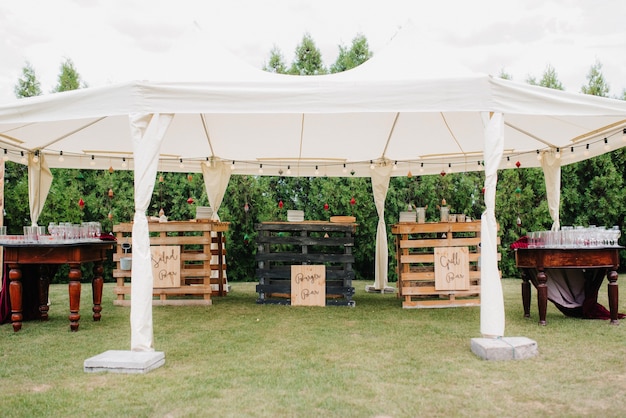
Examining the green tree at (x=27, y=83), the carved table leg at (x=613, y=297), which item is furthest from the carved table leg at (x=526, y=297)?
the green tree at (x=27, y=83)

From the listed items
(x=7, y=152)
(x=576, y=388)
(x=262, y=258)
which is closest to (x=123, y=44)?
(x=7, y=152)

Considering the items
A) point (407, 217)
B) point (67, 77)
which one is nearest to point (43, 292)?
point (407, 217)

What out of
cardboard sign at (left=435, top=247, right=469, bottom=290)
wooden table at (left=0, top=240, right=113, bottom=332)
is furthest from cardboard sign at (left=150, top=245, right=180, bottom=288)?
cardboard sign at (left=435, top=247, right=469, bottom=290)

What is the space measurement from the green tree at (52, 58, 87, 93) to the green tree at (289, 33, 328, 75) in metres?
4.43

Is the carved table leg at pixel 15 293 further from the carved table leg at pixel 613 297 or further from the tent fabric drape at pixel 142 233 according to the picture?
the carved table leg at pixel 613 297

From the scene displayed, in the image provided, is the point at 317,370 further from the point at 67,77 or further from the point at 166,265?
the point at 67,77

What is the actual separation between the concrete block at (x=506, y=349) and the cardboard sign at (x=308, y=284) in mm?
3010

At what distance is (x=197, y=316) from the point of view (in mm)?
5938

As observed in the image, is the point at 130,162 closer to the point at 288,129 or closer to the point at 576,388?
the point at 288,129

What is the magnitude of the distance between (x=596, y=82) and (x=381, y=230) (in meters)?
5.88

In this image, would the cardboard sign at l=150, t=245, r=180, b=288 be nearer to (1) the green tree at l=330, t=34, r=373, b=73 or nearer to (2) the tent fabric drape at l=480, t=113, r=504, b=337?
(2) the tent fabric drape at l=480, t=113, r=504, b=337

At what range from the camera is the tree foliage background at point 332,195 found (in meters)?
9.95

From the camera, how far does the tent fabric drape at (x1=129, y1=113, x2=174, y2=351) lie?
3854 mm

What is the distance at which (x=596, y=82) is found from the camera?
10.4m
